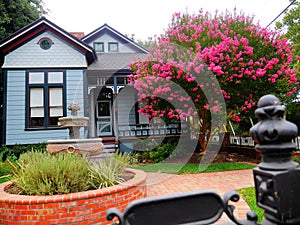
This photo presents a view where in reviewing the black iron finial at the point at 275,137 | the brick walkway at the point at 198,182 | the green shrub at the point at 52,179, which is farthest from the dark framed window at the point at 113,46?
the black iron finial at the point at 275,137

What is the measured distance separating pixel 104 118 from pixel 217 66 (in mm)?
7715

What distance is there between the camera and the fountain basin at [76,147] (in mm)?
4957

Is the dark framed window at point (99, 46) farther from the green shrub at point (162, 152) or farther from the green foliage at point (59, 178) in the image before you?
the green foliage at point (59, 178)

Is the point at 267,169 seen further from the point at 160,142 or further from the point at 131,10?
the point at 131,10

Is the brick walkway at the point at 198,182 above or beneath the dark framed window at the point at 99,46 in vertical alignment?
beneath

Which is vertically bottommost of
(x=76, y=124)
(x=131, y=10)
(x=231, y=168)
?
(x=231, y=168)

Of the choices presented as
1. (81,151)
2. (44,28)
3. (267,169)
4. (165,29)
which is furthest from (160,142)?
(267,169)

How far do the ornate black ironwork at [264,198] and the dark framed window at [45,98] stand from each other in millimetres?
10591

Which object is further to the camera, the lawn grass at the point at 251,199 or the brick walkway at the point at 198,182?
the brick walkway at the point at 198,182

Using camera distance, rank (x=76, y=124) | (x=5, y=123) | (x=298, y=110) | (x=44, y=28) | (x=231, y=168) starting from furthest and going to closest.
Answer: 1. (x=298, y=110)
2. (x=44, y=28)
3. (x=5, y=123)
4. (x=231, y=168)
5. (x=76, y=124)

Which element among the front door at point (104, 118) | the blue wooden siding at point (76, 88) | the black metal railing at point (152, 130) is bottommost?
the black metal railing at point (152, 130)

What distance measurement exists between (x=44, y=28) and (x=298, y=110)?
1435 centimetres

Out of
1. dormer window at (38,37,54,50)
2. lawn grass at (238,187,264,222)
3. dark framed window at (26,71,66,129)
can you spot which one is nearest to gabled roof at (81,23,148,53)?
dormer window at (38,37,54,50)

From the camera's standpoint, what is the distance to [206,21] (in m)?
8.15
